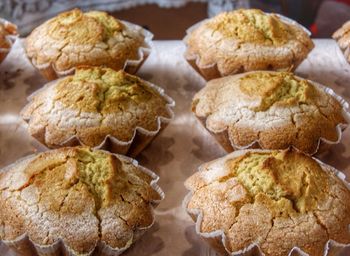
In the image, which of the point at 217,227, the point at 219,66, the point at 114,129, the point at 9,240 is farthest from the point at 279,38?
the point at 9,240

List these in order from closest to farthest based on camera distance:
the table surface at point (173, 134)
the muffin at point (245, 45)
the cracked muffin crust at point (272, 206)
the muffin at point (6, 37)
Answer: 1. the cracked muffin crust at point (272, 206)
2. the table surface at point (173, 134)
3. the muffin at point (245, 45)
4. the muffin at point (6, 37)

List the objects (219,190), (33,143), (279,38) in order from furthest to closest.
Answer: (279,38) < (33,143) < (219,190)

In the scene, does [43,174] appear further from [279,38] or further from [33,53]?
[279,38]

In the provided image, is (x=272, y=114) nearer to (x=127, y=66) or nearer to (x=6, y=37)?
(x=127, y=66)

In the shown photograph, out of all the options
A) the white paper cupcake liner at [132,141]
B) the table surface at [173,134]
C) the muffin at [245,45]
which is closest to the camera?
the table surface at [173,134]

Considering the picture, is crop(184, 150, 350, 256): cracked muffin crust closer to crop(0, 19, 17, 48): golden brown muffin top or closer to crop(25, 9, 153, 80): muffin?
crop(25, 9, 153, 80): muffin

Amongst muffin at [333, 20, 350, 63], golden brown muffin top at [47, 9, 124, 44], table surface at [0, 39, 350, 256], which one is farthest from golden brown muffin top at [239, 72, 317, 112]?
golden brown muffin top at [47, 9, 124, 44]

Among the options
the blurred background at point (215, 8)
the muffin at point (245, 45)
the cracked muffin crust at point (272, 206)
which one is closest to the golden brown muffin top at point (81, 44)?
the muffin at point (245, 45)

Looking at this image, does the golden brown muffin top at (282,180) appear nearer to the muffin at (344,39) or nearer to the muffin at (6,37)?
the muffin at (344,39)
